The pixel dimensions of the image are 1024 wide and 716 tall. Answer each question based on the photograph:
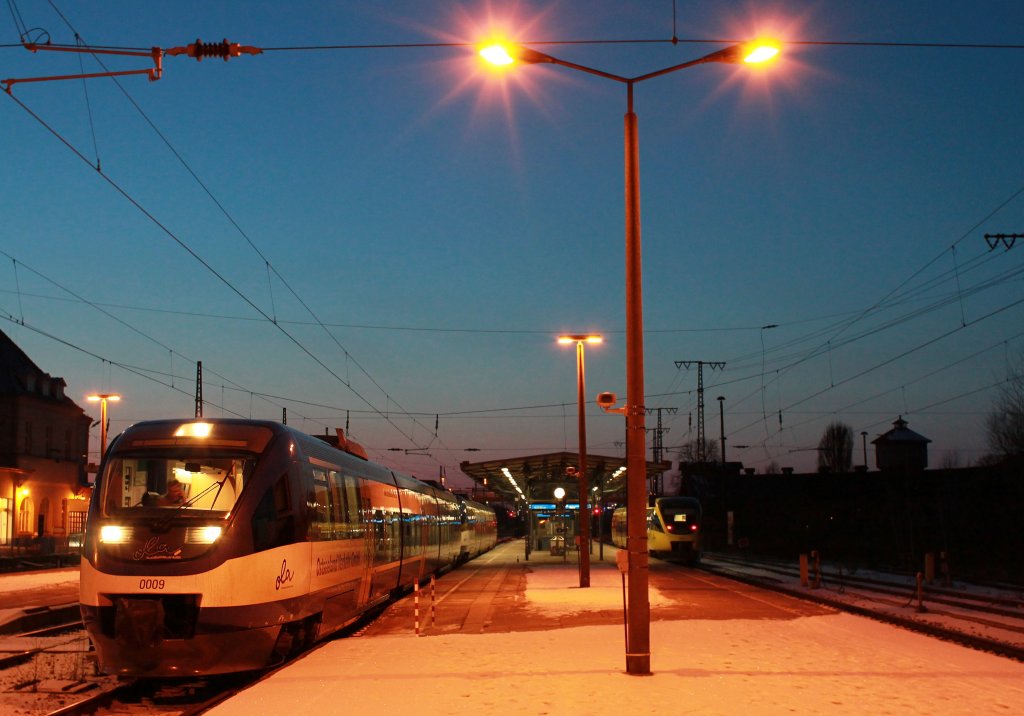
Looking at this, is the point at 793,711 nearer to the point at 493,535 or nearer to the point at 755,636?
the point at 755,636

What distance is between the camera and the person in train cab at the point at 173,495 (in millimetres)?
12789

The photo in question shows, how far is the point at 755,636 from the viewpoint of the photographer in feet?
54.2

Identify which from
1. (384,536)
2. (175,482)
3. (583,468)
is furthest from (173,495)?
(583,468)

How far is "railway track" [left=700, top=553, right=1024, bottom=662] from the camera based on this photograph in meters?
17.3

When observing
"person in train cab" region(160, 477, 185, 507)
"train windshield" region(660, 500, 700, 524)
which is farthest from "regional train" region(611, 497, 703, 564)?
"person in train cab" region(160, 477, 185, 507)

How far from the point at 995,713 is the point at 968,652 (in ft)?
16.3

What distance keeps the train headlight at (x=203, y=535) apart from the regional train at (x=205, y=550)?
12mm

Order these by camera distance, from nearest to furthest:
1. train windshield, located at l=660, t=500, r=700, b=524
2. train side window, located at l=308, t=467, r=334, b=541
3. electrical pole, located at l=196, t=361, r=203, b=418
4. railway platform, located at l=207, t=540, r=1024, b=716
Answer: railway platform, located at l=207, t=540, r=1024, b=716, train side window, located at l=308, t=467, r=334, b=541, electrical pole, located at l=196, t=361, r=203, b=418, train windshield, located at l=660, t=500, r=700, b=524

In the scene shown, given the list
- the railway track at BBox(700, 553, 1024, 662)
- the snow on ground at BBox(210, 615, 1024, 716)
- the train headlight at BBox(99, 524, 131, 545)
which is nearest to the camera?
the snow on ground at BBox(210, 615, 1024, 716)

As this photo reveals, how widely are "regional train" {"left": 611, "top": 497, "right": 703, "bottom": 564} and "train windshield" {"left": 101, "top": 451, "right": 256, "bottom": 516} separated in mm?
33230

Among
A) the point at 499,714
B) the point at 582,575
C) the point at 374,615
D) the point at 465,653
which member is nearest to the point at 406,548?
the point at 374,615

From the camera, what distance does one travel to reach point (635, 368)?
12828mm

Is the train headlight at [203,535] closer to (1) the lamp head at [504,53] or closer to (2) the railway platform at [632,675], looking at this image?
(2) the railway platform at [632,675]

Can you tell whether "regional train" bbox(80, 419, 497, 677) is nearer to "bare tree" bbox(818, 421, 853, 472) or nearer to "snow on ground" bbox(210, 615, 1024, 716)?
"snow on ground" bbox(210, 615, 1024, 716)
